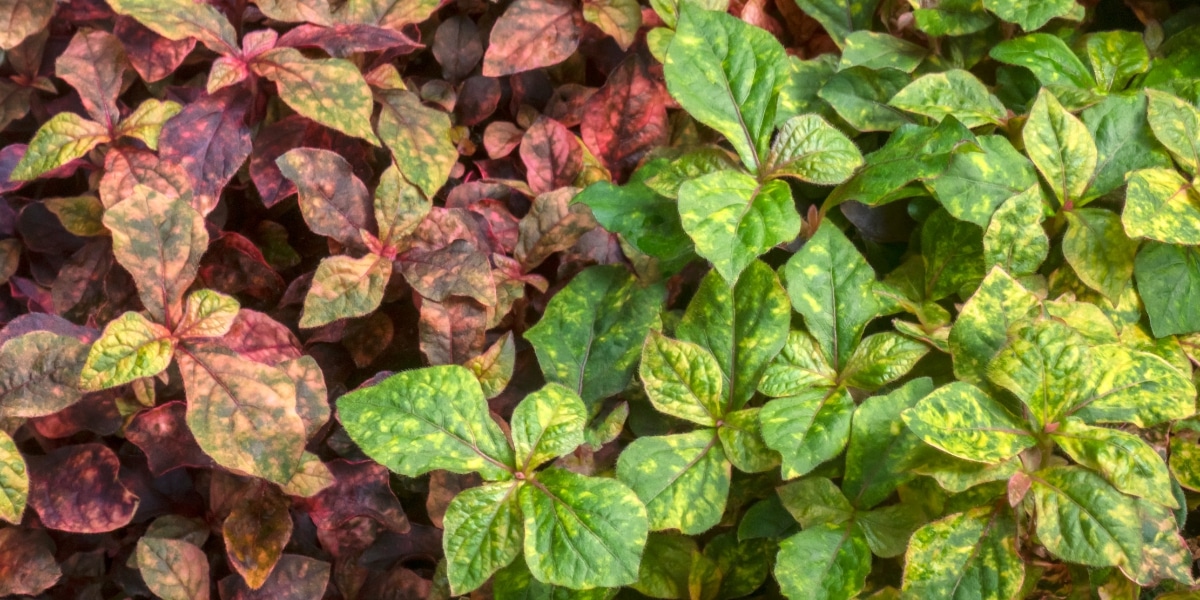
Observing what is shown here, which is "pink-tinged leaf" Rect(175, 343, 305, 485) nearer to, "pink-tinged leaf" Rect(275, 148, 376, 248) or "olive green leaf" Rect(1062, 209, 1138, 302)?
"pink-tinged leaf" Rect(275, 148, 376, 248)

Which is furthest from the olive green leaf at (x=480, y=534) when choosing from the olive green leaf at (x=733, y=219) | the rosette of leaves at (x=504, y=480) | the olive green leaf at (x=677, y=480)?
the olive green leaf at (x=733, y=219)

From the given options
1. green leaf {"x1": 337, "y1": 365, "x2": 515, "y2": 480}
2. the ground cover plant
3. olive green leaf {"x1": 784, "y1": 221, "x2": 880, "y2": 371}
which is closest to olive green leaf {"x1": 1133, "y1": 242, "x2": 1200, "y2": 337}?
the ground cover plant

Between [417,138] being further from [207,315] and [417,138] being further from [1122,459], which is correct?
[1122,459]

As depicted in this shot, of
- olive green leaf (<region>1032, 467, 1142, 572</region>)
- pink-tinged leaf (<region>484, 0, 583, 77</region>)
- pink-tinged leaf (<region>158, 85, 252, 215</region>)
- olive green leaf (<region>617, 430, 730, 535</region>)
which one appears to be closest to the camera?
olive green leaf (<region>1032, 467, 1142, 572</region>)

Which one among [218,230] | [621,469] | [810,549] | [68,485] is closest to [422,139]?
[218,230]

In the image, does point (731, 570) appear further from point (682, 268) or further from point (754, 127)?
point (754, 127)

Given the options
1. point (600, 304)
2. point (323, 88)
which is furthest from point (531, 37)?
point (600, 304)

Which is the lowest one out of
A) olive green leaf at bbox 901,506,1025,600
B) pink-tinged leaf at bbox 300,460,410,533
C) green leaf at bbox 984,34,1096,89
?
pink-tinged leaf at bbox 300,460,410,533
